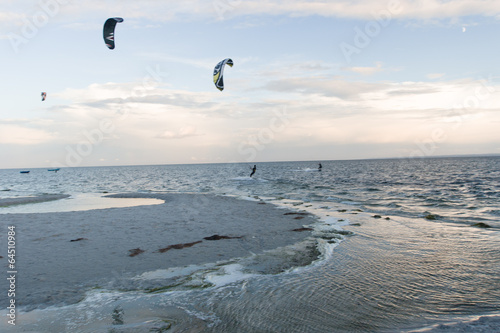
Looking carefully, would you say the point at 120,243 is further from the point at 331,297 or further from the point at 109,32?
the point at 109,32

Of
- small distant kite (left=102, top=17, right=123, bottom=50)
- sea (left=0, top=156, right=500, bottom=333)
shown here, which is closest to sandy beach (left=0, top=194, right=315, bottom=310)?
sea (left=0, top=156, right=500, bottom=333)

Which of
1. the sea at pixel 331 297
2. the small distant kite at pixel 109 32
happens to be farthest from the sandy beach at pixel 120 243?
the small distant kite at pixel 109 32

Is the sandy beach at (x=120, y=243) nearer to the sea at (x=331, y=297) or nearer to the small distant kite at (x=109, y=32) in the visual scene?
the sea at (x=331, y=297)

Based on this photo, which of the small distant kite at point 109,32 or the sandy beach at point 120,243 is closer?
the sandy beach at point 120,243

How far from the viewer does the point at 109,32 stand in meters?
22.6

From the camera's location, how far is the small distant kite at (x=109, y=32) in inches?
875

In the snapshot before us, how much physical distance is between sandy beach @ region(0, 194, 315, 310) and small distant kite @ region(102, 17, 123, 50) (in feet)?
39.9

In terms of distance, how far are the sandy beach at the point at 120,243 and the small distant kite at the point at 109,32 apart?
12169mm

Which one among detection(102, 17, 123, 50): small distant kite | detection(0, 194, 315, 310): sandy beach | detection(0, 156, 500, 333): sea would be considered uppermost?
detection(102, 17, 123, 50): small distant kite

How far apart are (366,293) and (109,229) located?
11172 mm

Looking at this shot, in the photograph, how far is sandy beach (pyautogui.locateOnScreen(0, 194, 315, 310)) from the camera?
7.54 metres

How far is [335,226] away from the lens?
48.1 ft

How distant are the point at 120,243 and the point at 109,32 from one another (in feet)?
58.1

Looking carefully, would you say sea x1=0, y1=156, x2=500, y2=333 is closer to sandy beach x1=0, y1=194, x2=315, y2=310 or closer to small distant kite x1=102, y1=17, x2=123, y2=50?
sandy beach x1=0, y1=194, x2=315, y2=310
